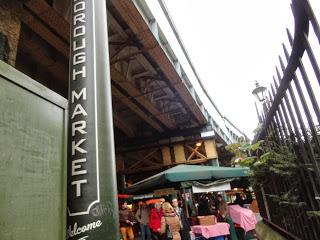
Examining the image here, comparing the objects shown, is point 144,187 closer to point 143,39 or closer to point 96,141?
point 143,39

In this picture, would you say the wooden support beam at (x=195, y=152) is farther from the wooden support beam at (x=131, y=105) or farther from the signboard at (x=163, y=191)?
the signboard at (x=163, y=191)

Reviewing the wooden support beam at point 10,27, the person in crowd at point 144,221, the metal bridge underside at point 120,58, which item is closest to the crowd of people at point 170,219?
the person in crowd at point 144,221

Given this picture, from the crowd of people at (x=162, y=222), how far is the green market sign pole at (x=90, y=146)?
23.2ft

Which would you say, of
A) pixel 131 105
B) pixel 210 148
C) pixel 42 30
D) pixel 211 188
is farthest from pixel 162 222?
pixel 210 148

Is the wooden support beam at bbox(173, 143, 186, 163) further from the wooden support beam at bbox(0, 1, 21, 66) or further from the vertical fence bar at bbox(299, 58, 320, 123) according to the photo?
the vertical fence bar at bbox(299, 58, 320, 123)

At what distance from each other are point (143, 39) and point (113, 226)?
580 centimetres

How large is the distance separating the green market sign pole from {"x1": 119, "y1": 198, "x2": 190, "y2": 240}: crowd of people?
23.2 ft

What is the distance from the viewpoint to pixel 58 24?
5.91m

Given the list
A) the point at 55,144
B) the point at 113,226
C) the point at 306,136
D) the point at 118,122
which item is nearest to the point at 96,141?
the point at 55,144

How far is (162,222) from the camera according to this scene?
8508 millimetres

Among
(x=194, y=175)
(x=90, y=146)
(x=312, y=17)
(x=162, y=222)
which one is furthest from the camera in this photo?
(x=162, y=222)

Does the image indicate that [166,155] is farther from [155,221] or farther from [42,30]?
[42,30]

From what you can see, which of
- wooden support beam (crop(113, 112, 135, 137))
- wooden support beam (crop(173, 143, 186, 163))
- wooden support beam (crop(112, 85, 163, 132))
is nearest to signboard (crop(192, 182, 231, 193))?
wooden support beam (crop(112, 85, 163, 132))

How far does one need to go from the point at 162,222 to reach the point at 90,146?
25.1 ft
